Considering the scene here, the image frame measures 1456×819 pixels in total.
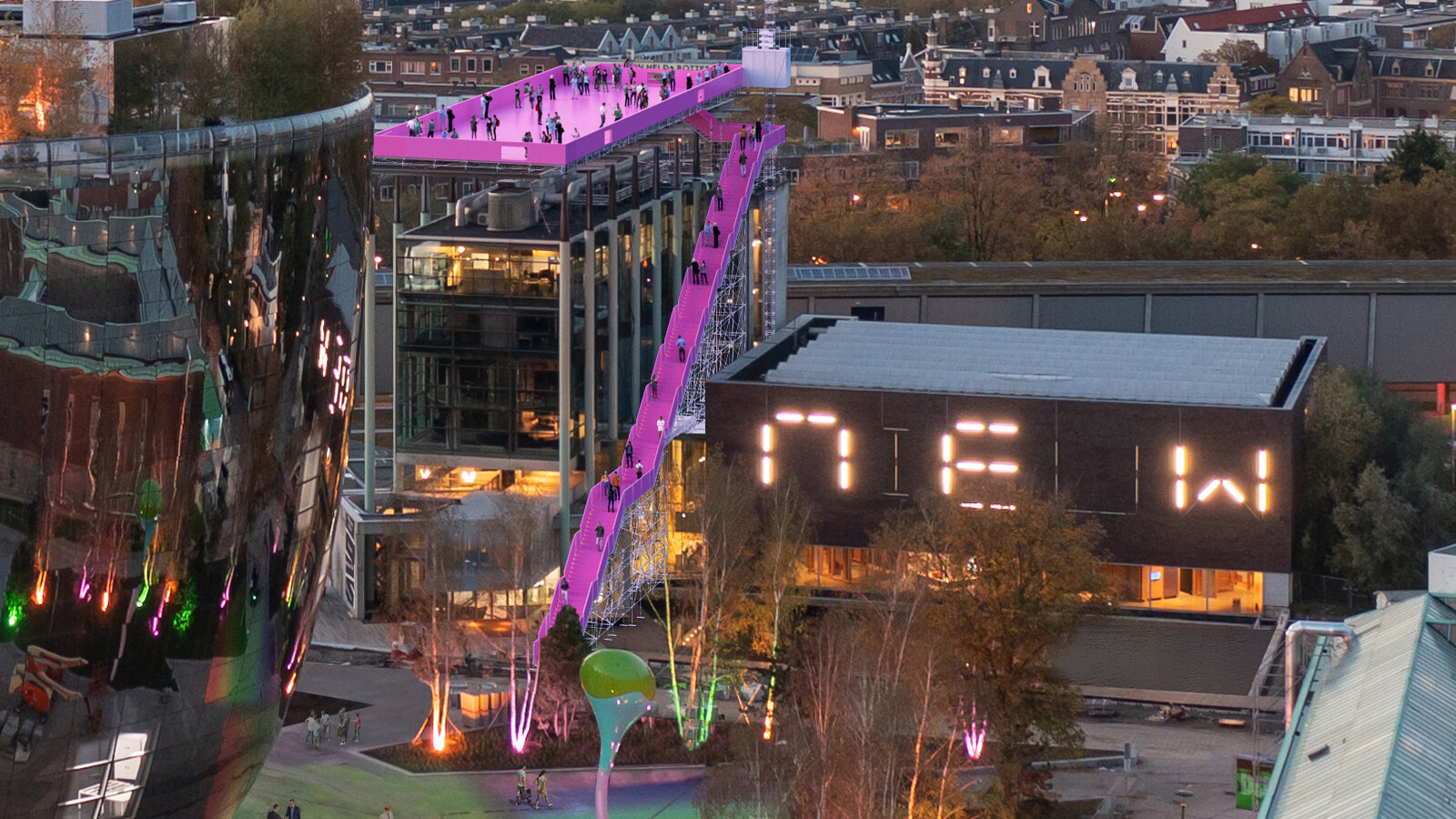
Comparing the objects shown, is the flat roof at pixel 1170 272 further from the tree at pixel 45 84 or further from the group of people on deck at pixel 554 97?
the tree at pixel 45 84

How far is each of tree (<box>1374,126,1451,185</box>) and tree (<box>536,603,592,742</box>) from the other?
273ft

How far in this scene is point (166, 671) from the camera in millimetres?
40844

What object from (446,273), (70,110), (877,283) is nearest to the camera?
(70,110)

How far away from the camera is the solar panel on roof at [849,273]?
102750mm

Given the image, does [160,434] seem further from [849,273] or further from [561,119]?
[849,273]

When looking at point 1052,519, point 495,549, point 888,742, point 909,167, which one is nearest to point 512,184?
point 495,549

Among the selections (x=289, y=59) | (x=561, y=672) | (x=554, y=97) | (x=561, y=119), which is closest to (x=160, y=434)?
(x=289, y=59)

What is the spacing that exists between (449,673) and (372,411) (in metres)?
11.1

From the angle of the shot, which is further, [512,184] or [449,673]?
[512,184]

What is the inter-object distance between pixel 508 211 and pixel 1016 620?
2261 cm

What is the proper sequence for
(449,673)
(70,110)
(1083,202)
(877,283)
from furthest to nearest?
(1083,202)
(877,283)
(449,673)
(70,110)

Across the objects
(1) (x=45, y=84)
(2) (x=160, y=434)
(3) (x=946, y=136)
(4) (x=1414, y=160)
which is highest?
(1) (x=45, y=84)

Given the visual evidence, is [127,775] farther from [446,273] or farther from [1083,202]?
[1083,202]

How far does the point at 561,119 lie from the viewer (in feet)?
279
